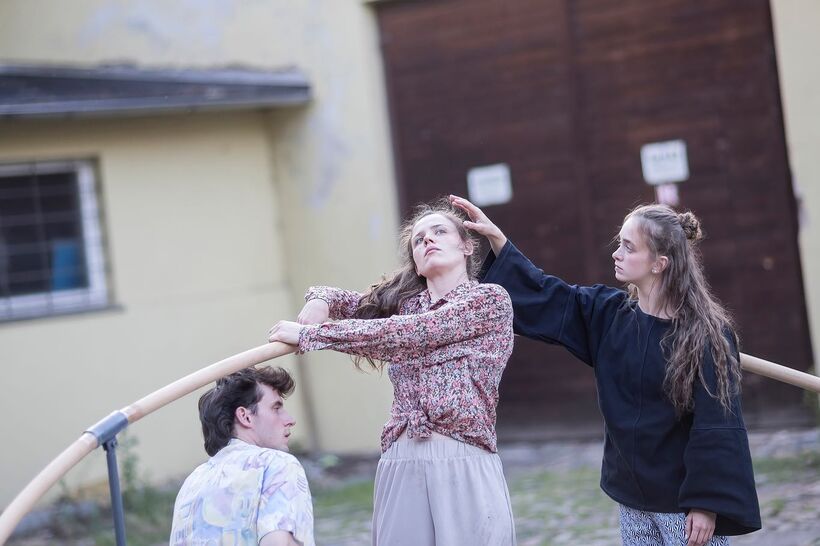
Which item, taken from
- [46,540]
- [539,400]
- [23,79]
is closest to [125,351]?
[46,540]

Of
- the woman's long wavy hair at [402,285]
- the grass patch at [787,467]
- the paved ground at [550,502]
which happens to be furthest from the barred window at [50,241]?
the woman's long wavy hair at [402,285]

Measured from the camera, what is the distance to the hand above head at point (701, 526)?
3133 millimetres

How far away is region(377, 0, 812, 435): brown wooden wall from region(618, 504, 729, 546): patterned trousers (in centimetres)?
416

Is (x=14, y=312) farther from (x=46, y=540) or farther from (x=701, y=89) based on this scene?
(x=701, y=89)

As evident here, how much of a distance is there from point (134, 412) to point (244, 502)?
425 millimetres

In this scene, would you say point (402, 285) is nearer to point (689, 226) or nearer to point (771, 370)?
point (689, 226)

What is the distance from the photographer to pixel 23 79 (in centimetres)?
789

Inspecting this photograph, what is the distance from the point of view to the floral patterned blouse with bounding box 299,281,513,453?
3.19 m

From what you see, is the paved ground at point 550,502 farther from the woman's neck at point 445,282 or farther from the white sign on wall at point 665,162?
the woman's neck at point 445,282

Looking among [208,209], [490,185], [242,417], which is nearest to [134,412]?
[242,417]

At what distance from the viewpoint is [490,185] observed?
27.0 ft

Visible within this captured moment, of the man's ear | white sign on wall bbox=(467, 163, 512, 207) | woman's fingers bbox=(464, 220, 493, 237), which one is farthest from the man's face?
white sign on wall bbox=(467, 163, 512, 207)

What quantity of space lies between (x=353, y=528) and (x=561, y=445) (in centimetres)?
209

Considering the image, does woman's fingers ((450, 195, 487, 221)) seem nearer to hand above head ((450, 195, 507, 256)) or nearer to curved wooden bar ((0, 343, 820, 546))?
hand above head ((450, 195, 507, 256))
